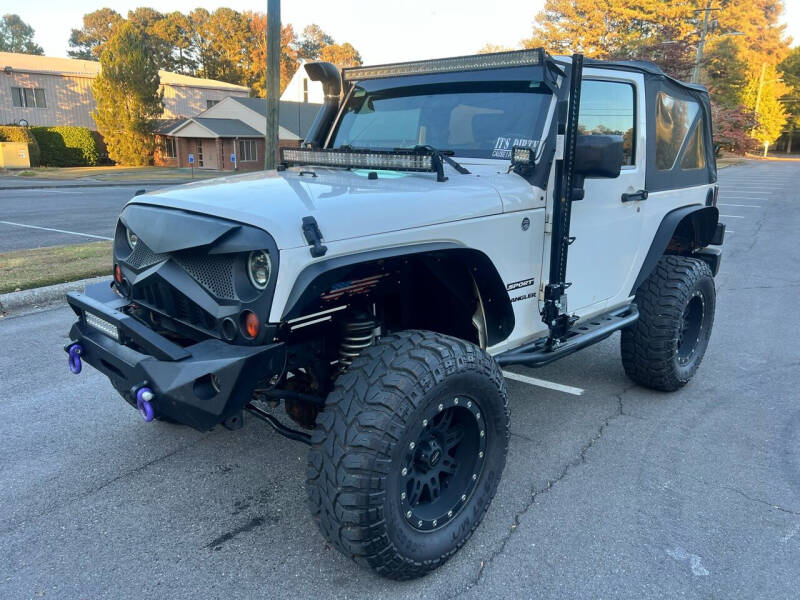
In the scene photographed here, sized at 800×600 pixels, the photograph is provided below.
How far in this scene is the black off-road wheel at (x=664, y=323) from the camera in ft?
13.9

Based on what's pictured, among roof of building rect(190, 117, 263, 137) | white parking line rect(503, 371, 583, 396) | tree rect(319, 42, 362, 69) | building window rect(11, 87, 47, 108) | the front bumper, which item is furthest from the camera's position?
tree rect(319, 42, 362, 69)

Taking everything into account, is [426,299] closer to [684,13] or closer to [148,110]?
[148,110]

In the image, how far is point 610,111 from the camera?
375cm

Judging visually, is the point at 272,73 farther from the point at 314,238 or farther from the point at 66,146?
the point at 66,146

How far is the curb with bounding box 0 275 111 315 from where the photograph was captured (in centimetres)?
627

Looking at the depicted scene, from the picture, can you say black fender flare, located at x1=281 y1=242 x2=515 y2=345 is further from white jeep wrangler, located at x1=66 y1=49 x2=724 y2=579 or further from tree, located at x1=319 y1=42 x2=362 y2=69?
tree, located at x1=319 y1=42 x2=362 y2=69

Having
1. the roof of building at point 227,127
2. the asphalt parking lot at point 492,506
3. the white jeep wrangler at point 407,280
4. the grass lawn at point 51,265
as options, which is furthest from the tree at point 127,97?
the white jeep wrangler at point 407,280

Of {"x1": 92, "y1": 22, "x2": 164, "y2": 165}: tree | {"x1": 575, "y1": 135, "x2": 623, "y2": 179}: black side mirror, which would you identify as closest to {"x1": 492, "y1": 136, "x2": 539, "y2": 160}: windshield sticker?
{"x1": 575, "y1": 135, "x2": 623, "y2": 179}: black side mirror

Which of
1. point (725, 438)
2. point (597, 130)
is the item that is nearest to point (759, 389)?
point (725, 438)

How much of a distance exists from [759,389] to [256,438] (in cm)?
380

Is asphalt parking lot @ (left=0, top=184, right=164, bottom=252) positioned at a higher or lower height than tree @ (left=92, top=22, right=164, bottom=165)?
lower

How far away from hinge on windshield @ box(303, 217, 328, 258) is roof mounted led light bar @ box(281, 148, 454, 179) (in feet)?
3.00

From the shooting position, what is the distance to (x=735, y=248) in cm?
1127

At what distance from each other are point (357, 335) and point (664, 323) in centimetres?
247
